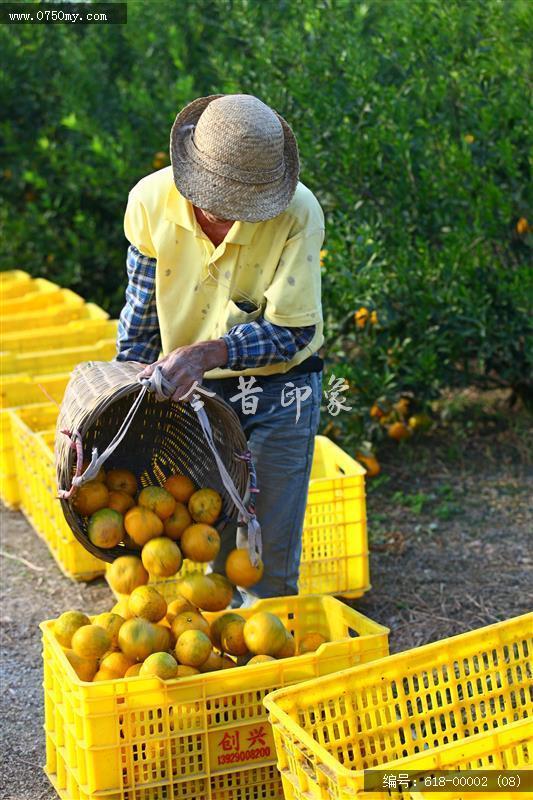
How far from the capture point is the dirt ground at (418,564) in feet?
13.7

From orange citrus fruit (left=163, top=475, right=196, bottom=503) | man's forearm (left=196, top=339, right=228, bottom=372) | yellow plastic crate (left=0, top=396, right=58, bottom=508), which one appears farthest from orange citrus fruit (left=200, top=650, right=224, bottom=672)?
yellow plastic crate (left=0, top=396, right=58, bottom=508)

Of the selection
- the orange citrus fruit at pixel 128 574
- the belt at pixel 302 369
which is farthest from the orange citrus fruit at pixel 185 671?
the belt at pixel 302 369

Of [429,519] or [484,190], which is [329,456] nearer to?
[429,519]

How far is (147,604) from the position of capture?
3410mm

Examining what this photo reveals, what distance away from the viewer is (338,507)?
4.64 metres

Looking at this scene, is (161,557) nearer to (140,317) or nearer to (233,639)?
(233,639)

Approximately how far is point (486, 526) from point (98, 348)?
2.14 m

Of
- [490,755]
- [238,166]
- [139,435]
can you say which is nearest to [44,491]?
[139,435]

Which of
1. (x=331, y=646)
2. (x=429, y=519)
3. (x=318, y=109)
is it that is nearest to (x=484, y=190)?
(x=318, y=109)

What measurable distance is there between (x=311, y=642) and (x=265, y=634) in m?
0.25

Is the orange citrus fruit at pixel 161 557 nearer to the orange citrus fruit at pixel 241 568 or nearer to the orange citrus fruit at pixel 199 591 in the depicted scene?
the orange citrus fruit at pixel 199 591

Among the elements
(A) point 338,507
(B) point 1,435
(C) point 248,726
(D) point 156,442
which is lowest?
(B) point 1,435

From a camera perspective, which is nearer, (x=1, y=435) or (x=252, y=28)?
(x=1, y=435)

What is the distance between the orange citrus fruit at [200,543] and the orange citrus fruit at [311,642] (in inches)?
14.7
